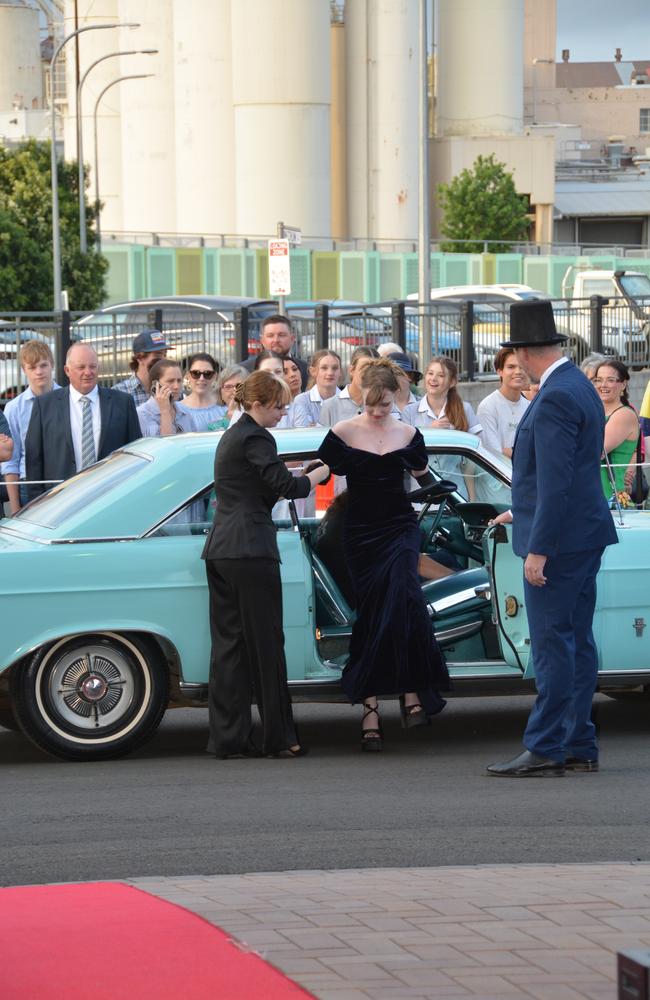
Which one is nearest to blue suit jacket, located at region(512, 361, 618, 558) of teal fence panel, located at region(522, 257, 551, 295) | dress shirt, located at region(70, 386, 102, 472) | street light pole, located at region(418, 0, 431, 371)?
dress shirt, located at region(70, 386, 102, 472)

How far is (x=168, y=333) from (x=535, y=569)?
48.3ft

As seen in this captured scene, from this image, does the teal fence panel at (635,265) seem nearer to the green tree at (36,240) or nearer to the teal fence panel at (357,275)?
the teal fence panel at (357,275)

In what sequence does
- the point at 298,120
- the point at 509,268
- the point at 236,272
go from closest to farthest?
the point at 509,268, the point at 236,272, the point at 298,120

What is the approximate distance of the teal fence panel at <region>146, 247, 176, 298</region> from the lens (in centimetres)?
5906

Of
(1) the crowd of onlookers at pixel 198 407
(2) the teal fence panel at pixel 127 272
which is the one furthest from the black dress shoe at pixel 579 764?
(2) the teal fence panel at pixel 127 272

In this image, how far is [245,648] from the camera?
820 cm

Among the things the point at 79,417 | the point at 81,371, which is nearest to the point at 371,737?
the point at 79,417

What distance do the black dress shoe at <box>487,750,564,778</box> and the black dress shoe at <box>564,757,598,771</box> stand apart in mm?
100

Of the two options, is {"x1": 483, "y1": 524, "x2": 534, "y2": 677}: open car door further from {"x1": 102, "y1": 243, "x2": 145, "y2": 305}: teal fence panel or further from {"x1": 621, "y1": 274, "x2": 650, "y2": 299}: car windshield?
{"x1": 102, "y1": 243, "x2": 145, "y2": 305}: teal fence panel

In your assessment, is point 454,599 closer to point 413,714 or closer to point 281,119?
point 413,714

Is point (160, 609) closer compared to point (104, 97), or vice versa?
point (160, 609)

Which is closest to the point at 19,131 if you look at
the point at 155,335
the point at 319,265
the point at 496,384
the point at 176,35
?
the point at 176,35

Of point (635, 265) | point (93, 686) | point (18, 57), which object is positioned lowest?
point (93, 686)

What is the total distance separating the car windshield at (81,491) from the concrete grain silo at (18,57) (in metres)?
117
